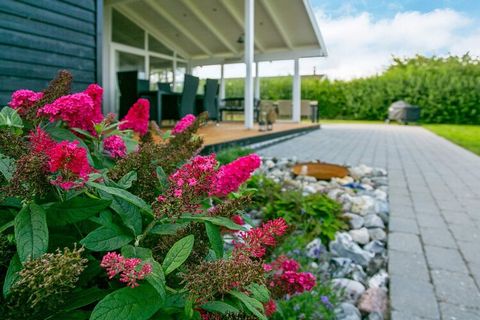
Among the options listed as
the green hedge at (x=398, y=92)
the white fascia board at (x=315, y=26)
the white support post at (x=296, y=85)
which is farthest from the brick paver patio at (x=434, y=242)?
the green hedge at (x=398, y=92)

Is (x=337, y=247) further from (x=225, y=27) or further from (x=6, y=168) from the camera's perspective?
(x=225, y=27)

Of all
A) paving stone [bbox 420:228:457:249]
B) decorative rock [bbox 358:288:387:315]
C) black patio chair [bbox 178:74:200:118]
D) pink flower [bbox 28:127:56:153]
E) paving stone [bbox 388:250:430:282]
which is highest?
black patio chair [bbox 178:74:200:118]

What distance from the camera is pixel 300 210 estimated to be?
7.62 ft

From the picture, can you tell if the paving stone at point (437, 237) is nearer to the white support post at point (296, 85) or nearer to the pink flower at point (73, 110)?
the pink flower at point (73, 110)

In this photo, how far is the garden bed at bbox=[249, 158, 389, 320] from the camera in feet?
4.52

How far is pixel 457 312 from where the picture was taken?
138 cm

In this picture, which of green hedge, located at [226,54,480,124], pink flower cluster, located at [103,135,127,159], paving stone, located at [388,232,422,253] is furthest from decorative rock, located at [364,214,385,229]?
green hedge, located at [226,54,480,124]

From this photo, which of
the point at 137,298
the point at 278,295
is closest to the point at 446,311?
the point at 278,295

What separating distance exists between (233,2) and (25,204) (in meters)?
8.68

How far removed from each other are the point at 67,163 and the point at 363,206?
2411 millimetres

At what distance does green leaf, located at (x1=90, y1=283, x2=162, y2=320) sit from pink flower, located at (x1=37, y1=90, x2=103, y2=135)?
411 millimetres

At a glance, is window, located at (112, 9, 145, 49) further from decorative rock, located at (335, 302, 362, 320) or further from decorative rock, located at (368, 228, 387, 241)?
decorative rock, located at (335, 302, 362, 320)

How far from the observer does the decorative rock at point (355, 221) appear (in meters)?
2.33

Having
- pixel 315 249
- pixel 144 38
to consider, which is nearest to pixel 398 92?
pixel 144 38
